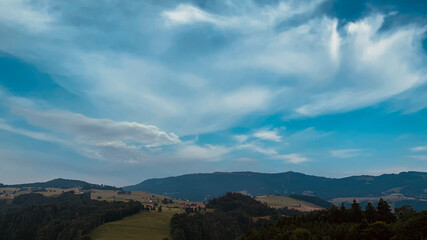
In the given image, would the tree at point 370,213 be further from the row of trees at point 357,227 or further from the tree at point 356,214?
the tree at point 356,214

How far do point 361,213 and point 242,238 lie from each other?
57.0 meters

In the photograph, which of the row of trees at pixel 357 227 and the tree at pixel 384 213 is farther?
the tree at pixel 384 213

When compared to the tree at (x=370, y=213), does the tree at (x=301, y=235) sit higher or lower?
lower

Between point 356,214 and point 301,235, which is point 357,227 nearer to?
point 301,235

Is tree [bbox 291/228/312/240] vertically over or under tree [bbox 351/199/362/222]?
under

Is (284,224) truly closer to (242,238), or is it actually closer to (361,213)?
(242,238)

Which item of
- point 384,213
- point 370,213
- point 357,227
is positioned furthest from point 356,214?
point 357,227

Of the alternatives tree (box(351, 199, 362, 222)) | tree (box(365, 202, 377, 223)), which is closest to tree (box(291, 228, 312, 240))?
tree (box(365, 202, 377, 223))

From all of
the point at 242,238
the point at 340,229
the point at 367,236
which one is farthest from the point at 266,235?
the point at 367,236

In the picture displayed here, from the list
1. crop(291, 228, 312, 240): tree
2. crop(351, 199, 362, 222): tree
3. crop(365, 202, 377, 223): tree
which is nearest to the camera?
crop(291, 228, 312, 240): tree

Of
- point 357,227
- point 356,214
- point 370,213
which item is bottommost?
point 357,227

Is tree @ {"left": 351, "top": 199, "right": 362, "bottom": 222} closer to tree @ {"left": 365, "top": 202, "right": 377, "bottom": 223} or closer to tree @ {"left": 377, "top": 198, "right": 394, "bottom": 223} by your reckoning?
tree @ {"left": 365, "top": 202, "right": 377, "bottom": 223}

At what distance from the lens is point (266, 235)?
133 m

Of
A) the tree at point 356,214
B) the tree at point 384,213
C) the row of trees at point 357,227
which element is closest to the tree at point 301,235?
the row of trees at point 357,227
